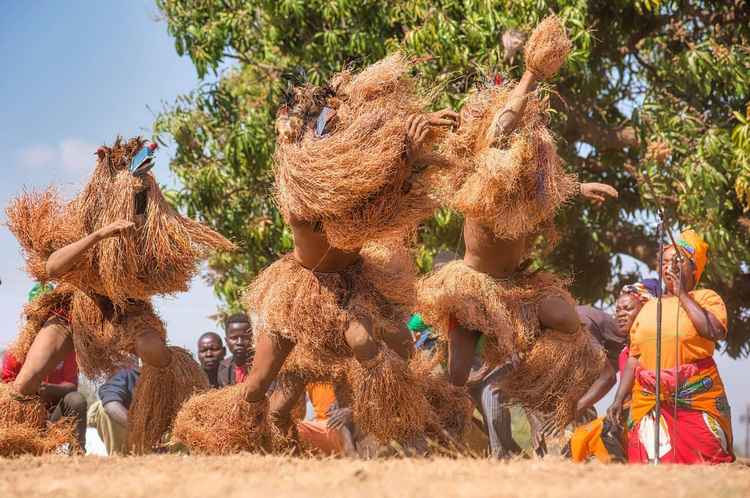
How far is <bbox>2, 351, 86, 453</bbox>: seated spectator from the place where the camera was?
631 centimetres

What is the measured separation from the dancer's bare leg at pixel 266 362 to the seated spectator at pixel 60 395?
1.20 metres

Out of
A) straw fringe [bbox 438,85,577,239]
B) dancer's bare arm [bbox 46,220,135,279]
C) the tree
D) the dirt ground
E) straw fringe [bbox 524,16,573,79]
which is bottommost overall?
the dirt ground

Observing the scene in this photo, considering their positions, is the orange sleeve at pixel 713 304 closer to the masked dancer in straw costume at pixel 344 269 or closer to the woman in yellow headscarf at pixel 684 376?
the woman in yellow headscarf at pixel 684 376

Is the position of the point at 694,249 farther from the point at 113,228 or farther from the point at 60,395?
the point at 60,395

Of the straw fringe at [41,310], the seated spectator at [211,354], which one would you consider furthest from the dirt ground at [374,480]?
the seated spectator at [211,354]

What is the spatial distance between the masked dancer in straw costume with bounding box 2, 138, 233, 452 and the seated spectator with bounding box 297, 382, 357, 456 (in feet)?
2.34

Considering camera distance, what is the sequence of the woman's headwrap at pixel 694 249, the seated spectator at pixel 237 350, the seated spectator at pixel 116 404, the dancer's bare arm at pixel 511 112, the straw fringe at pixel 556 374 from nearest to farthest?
1. the dancer's bare arm at pixel 511 112
2. the straw fringe at pixel 556 374
3. the woman's headwrap at pixel 694 249
4. the seated spectator at pixel 116 404
5. the seated spectator at pixel 237 350

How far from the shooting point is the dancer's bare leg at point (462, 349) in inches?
231

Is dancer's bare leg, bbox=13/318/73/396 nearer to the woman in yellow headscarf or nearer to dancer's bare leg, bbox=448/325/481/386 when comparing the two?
dancer's bare leg, bbox=448/325/481/386

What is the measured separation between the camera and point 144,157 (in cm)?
605

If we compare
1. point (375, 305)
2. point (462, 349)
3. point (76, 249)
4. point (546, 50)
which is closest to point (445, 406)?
point (462, 349)

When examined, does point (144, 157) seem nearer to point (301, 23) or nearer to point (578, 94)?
point (301, 23)

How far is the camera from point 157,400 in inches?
237

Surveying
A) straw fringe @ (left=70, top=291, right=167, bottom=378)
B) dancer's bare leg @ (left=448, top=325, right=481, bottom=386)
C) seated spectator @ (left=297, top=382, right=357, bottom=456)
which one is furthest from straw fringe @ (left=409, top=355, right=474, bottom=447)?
straw fringe @ (left=70, top=291, right=167, bottom=378)
